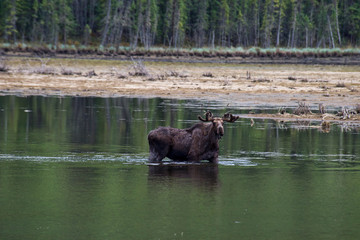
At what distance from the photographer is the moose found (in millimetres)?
14422

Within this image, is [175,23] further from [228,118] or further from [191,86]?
[228,118]

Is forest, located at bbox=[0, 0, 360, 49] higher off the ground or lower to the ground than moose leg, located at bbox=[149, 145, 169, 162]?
higher

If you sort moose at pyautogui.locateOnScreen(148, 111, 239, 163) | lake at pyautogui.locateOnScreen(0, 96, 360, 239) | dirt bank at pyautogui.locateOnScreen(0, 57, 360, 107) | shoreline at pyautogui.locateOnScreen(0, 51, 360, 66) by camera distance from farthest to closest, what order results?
shoreline at pyautogui.locateOnScreen(0, 51, 360, 66)
dirt bank at pyautogui.locateOnScreen(0, 57, 360, 107)
moose at pyautogui.locateOnScreen(148, 111, 239, 163)
lake at pyautogui.locateOnScreen(0, 96, 360, 239)

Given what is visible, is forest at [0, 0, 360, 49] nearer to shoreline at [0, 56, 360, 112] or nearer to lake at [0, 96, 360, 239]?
shoreline at [0, 56, 360, 112]

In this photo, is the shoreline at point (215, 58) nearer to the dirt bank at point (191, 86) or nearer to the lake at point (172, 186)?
the dirt bank at point (191, 86)

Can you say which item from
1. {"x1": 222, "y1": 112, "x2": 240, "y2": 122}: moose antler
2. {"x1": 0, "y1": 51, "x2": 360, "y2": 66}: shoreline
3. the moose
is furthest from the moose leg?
{"x1": 0, "y1": 51, "x2": 360, "y2": 66}: shoreline

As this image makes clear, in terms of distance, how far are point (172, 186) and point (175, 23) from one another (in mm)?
106795

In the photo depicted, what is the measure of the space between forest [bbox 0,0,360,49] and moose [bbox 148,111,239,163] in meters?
84.6

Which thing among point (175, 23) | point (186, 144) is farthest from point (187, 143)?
point (175, 23)

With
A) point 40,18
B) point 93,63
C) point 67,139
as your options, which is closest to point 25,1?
point 40,18

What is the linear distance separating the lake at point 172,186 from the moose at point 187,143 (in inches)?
14.6

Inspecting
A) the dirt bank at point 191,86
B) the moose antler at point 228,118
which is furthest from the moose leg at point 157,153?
the dirt bank at point 191,86

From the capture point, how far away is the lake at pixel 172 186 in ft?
29.6

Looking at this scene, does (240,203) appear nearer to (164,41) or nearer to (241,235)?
(241,235)
